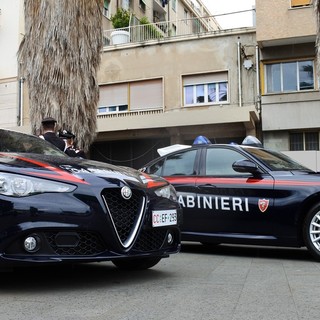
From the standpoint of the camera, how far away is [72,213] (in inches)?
147

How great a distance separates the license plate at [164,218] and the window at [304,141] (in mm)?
13280

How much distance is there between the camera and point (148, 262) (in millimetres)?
4938

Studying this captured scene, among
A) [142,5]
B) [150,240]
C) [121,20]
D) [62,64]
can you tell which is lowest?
[150,240]

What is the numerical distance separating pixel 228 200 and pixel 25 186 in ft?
10.6

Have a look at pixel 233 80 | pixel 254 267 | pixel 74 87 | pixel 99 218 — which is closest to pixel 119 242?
pixel 99 218

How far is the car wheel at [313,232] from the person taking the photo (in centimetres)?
571

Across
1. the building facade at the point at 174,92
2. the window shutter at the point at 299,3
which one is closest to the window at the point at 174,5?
the building facade at the point at 174,92

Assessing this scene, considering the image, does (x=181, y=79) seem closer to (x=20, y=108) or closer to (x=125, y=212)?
(x=20, y=108)

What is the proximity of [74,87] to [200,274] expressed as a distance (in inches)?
209

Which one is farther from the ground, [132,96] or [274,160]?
[132,96]

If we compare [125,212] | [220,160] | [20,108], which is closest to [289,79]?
[20,108]

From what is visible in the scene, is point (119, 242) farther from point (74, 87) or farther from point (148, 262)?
point (74, 87)

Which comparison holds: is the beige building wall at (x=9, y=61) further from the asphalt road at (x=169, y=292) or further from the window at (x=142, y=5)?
the asphalt road at (x=169, y=292)

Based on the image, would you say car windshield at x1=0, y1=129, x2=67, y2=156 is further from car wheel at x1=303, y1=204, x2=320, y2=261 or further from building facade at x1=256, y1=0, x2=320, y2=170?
building facade at x1=256, y1=0, x2=320, y2=170
